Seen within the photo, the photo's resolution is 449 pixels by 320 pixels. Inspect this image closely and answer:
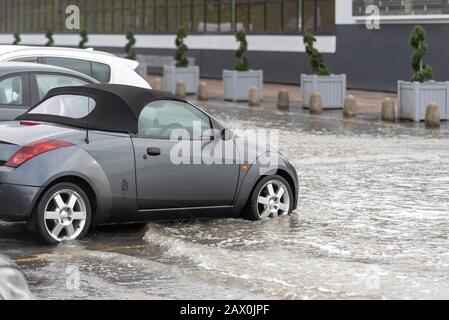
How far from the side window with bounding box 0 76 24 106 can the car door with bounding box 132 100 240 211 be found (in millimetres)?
2422

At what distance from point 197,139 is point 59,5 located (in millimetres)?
55618

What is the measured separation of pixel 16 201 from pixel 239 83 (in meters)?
24.2

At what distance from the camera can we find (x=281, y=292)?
858 centimetres

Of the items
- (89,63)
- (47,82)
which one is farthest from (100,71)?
(47,82)

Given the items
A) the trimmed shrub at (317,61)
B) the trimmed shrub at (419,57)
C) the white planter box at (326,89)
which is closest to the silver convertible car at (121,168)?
the trimmed shrub at (419,57)

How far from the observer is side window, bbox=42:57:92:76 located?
15898 mm

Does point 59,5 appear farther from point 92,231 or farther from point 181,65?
point 92,231

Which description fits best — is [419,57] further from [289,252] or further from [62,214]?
[62,214]

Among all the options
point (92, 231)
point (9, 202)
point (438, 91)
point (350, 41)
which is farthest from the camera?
point (350, 41)

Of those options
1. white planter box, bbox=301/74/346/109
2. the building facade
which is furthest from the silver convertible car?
the building facade

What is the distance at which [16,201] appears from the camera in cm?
1030

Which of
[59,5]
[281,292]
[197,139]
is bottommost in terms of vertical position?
[281,292]

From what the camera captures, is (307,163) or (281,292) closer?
(281,292)
